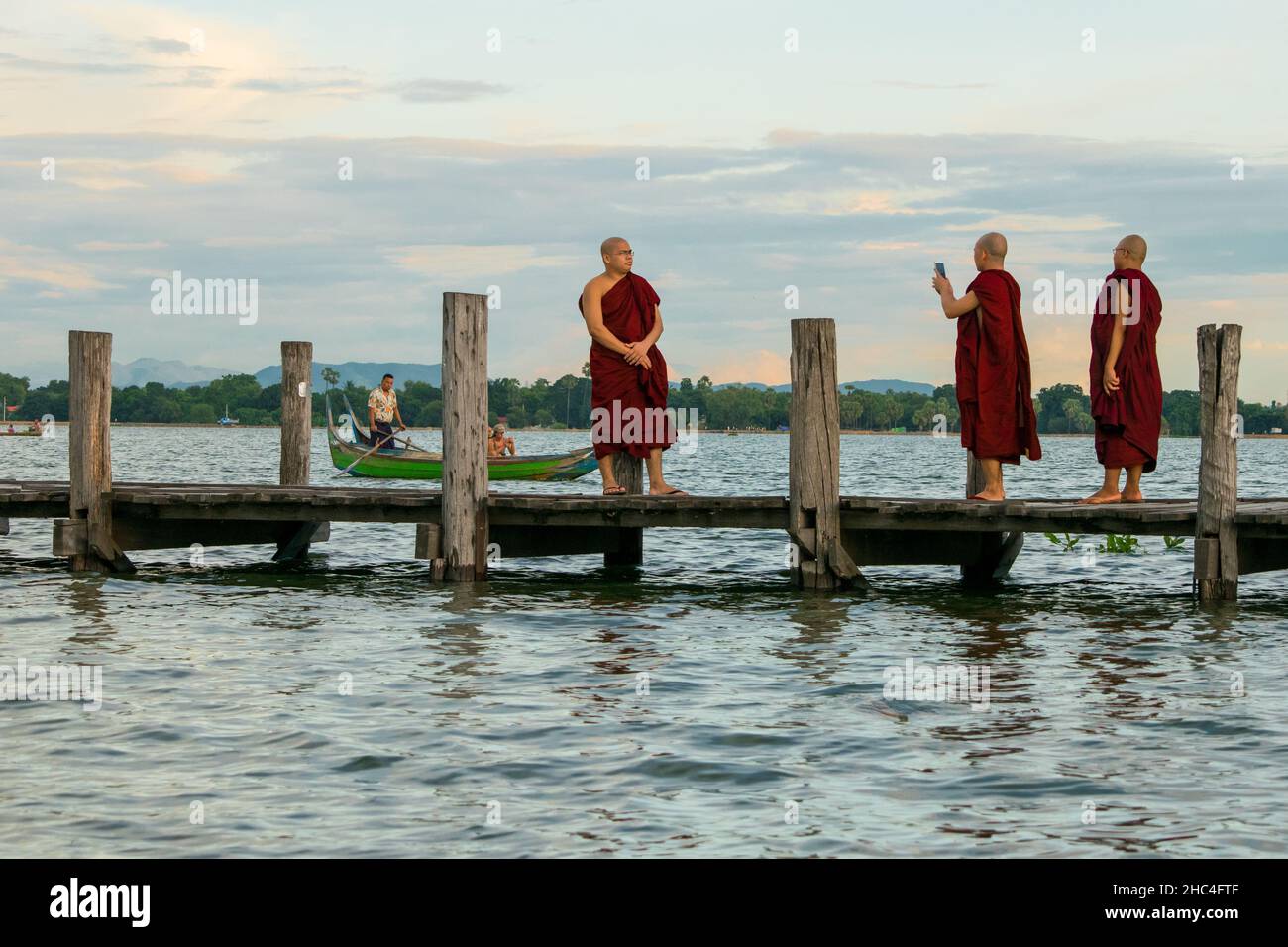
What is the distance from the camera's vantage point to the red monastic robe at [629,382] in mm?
13008

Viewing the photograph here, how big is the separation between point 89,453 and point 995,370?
300 inches

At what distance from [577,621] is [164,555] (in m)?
6.43

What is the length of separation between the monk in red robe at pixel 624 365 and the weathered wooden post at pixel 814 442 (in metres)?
1.22

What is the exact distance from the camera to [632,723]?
8242 mm

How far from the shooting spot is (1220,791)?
6.84 metres

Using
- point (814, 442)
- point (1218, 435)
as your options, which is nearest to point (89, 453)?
point (814, 442)

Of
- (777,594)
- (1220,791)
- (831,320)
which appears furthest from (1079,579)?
(1220,791)

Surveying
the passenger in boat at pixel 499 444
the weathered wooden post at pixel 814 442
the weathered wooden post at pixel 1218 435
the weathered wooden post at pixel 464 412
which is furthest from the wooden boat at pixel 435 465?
the weathered wooden post at pixel 1218 435

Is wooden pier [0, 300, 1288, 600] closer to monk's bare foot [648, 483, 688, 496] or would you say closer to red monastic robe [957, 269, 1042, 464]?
monk's bare foot [648, 483, 688, 496]

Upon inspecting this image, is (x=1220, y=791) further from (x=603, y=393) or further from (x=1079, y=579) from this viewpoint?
(x=1079, y=579)

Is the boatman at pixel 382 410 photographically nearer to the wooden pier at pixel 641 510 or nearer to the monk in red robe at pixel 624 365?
the wooden pier at pixel 641 510

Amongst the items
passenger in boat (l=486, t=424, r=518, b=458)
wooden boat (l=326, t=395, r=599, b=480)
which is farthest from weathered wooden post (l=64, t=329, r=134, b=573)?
passenger in boat (l=486, t=424, r=518, b=458)

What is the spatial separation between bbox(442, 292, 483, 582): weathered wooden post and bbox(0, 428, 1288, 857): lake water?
708 mm
